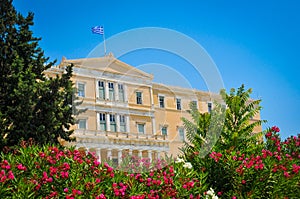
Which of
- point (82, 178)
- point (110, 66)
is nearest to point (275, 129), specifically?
point (82, 178)

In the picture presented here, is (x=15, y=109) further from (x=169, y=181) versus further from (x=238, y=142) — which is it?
(x=169, y=181)

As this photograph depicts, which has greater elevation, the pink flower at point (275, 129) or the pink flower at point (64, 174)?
the pink flower at point (275, 129)

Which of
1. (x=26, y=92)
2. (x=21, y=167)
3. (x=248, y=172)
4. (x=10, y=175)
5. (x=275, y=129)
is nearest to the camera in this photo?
(x=10, y=175)

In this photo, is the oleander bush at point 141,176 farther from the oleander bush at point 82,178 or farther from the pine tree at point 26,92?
the pine tree at point 26,92

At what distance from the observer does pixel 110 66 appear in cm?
1805

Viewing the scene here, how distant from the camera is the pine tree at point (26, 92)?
1762 centimetres

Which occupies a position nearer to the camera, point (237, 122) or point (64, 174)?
point (64, 174)

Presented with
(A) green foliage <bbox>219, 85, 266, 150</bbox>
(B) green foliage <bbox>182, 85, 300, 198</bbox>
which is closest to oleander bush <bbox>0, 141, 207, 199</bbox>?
(B) green foliage <bbox>182, 85, 300, 198</bbox>

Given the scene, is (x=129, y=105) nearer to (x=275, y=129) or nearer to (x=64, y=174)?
(x=275, y=129)

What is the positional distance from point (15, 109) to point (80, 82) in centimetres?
763

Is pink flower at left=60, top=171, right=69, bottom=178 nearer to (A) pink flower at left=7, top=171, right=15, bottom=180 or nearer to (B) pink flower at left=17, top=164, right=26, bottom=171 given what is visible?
(B) pink flower at left=17, top=164, right=26, bottom=171

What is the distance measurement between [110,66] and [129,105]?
91.4 inches

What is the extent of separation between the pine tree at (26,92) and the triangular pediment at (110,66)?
1.52 meters

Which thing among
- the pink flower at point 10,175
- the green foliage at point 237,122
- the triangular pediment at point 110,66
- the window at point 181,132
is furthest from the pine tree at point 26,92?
the pink flower at point 10,175
